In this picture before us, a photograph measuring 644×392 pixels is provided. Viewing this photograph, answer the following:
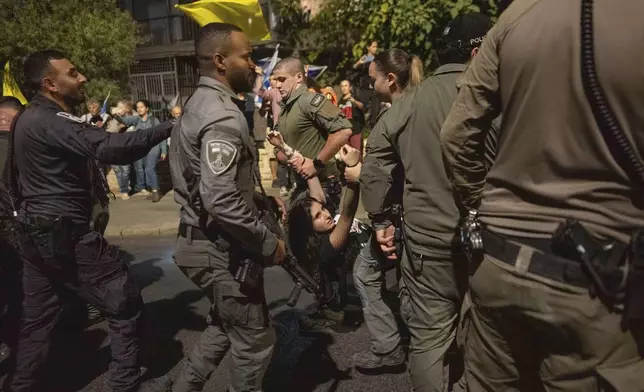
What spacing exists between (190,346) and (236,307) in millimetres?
1540

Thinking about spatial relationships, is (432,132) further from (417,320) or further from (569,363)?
(569,363)

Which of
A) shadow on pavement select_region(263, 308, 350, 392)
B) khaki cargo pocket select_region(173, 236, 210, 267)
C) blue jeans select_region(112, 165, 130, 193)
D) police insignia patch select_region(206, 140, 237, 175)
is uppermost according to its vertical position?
police insignia patch select_region(206, 140, 237, 175)

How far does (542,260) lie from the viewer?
1.57 m

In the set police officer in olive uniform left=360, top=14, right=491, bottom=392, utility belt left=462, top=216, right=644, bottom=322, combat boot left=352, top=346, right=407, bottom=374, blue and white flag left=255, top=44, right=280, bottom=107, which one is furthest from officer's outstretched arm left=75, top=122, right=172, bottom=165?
blue and white flag left=255, top=44, right=280, bottom=107

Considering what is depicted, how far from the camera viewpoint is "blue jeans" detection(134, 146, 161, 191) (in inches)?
415

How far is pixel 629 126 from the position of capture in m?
1.45

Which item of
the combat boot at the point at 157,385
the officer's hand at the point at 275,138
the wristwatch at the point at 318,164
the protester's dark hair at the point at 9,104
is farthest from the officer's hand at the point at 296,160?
the protester's dark hair at the point at 9,104

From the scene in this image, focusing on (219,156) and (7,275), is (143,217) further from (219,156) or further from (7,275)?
(219,156)

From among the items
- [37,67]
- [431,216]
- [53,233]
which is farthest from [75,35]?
[431,216]

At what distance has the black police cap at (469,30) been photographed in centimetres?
260

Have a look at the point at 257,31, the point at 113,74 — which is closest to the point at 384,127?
the point at 257,31

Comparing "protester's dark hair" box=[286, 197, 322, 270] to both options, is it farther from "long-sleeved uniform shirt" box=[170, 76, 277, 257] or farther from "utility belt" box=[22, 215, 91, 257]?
"utility belt" box=[22, 215, 91, 257]

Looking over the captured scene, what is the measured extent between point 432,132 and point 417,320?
0.94 metres

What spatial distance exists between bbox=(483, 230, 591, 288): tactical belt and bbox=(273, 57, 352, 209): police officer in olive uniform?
2.49m
